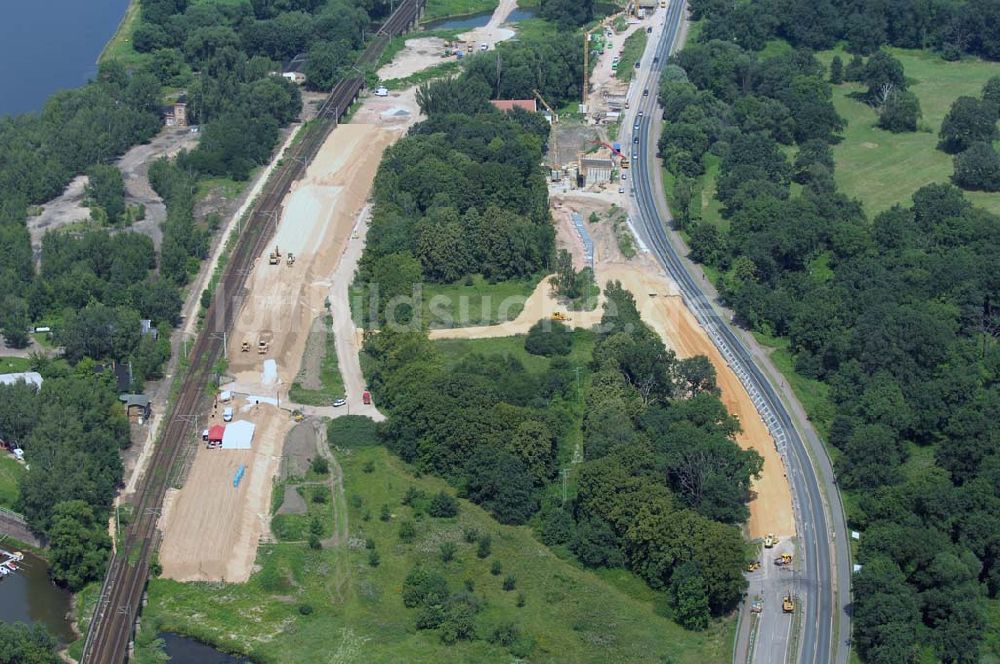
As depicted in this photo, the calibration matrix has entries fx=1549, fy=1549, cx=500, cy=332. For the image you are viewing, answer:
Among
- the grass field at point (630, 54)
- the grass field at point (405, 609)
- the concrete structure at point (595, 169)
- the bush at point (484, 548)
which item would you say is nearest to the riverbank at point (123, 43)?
the grass field at point (630, 54)

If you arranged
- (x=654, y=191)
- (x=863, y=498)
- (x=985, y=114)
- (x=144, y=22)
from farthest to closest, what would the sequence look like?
(x=144, y=22) < (x=985, y=114) < (x=654, y=191) < (x=863, y=498)

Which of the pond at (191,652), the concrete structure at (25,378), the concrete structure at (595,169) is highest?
the concrete structure at (25,378)

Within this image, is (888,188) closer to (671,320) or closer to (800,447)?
(671,320)

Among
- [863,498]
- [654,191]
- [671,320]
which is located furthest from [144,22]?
[863,498]

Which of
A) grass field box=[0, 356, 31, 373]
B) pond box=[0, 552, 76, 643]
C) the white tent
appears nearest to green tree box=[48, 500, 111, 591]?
pond box=[0, 552, 76, 643]

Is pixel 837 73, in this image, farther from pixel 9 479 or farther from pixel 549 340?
pixel 9 479

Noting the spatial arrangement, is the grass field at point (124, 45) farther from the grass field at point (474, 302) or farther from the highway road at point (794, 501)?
the grass field at point (474, 302)

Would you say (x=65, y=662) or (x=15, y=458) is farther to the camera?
(x=15, y=458)
